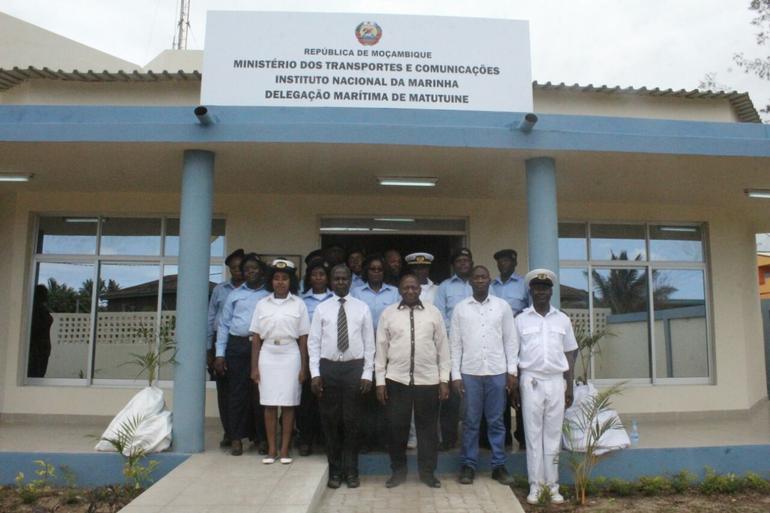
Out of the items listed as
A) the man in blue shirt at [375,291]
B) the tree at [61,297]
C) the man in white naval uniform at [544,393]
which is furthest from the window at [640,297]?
the tree at [61,297]

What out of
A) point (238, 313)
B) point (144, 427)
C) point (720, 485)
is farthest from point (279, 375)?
point (720, 485)

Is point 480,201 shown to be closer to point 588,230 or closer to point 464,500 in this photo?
point 588,230

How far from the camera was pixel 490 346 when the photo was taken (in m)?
4.90

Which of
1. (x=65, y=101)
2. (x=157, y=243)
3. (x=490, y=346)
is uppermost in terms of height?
(x=65, y=101)

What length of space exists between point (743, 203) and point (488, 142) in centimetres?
412

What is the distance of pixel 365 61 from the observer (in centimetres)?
568

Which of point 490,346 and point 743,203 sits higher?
point 743,203

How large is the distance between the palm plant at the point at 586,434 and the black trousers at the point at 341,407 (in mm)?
1673

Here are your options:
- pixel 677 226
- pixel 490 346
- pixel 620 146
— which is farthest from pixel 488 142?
pixel 677 226

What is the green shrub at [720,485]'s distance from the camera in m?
5.15

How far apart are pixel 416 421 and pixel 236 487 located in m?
1.39

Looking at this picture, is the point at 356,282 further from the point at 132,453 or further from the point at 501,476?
the point at 132,453

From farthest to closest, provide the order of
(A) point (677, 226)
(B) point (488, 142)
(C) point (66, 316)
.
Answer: (A) point (677, 226) < (C) point (66, 316) < (B) point (488, 142)

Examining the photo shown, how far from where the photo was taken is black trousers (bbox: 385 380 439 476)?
4820 mm
